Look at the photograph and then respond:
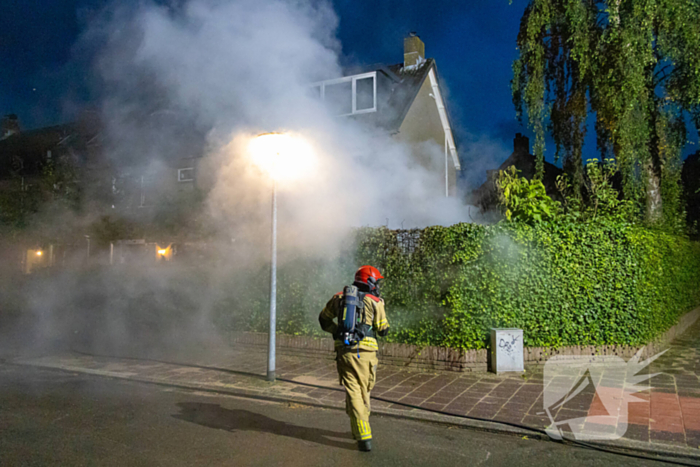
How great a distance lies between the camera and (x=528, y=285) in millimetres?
7102

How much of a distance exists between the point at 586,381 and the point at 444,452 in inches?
120

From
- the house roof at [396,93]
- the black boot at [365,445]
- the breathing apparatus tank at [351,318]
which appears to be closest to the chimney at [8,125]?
the house roof at [396,93]

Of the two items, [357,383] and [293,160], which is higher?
[293,160]

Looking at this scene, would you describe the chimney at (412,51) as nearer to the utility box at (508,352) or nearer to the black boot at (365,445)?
the utility box at (508,352)

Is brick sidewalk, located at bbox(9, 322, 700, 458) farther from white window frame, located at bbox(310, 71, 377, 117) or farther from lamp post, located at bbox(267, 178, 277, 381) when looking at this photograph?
white window frame, located at bbox(310, 71, 377, 117)

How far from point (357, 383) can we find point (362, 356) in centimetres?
23

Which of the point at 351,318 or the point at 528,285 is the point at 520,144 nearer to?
the point at 528,285

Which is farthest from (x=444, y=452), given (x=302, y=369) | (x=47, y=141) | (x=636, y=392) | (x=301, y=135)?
(x=47, y=141)

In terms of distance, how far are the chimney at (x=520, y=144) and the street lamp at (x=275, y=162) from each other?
74.7 feet

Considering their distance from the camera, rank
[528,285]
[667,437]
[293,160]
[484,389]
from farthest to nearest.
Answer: [293,160] < [528,285] < [484,389] < [667,437]

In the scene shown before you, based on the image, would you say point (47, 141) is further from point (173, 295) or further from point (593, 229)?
point (593, 229)

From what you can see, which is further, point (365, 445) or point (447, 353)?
point (447, 353)
